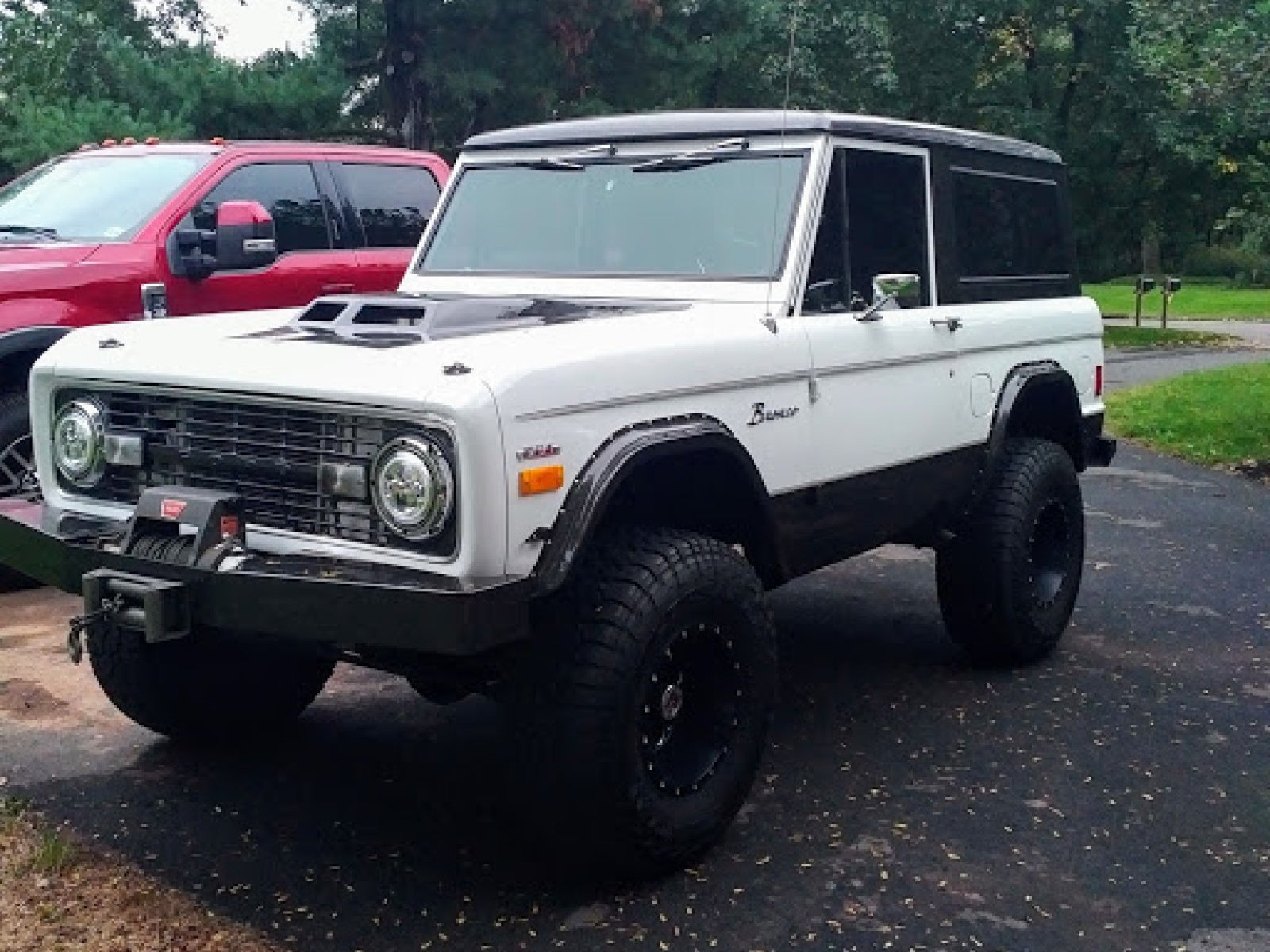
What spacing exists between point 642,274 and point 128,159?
3990 mm

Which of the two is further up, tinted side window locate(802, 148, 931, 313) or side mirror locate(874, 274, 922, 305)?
tinted side window locate(802, 148, 931, 313)

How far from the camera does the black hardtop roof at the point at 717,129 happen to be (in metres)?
4.93

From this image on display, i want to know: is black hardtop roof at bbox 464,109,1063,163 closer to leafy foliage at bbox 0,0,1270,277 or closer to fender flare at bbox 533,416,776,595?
fender flare at bbox 533,416,776,595

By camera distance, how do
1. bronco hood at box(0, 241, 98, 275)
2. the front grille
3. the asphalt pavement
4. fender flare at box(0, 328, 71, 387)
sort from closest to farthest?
the front grille < the asphalt pavement < fender flare at box(0, 328, 71, 387) < bronco hood at box(0, 241, 98, 275)

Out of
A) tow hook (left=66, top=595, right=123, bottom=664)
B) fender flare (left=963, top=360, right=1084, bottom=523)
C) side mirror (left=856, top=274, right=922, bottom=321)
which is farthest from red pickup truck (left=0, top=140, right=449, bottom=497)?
fender flare (left=963, top=360, right=1084, bottom=523)

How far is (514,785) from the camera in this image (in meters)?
3.76

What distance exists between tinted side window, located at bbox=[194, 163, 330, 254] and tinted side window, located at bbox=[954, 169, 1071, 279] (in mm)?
3571

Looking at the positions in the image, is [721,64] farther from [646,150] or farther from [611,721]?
[611,721]

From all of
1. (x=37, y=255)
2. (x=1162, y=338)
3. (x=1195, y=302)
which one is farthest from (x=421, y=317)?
(x=1195, y=302)

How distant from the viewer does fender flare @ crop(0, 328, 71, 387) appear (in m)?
6.50

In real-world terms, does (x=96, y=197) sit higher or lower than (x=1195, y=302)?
higher

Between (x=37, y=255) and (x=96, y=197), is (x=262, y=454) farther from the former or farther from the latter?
(x=96, y=197)

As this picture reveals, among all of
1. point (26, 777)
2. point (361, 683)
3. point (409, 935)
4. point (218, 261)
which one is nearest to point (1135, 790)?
point (409, 935)

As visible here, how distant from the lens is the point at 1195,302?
3591 cm
